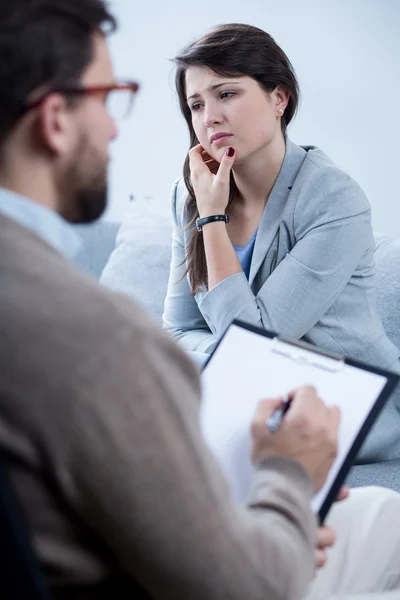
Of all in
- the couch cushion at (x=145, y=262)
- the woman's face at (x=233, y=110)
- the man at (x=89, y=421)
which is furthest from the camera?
the couch cushion at (x=145, y=262)

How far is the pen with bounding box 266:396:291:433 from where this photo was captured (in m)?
0.85

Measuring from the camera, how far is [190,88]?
1850mm

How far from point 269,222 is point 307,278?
0.20 meters

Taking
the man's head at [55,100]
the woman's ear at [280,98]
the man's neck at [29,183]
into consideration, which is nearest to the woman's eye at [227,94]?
the woman's ear at [280,98]

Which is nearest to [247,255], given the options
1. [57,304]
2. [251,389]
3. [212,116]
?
[212,116]

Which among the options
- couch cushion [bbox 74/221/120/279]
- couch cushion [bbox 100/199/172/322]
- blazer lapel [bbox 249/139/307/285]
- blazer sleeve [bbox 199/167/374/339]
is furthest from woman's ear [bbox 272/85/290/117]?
couch cushion [bbox 74/221/120/279]

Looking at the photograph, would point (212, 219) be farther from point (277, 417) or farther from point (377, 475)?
point (277, 417)

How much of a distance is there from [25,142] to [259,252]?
1.09 meters

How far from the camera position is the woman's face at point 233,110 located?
1795mm

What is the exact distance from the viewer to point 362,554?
41.8 inches

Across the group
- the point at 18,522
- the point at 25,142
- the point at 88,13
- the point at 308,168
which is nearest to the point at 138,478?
the point at 18,522

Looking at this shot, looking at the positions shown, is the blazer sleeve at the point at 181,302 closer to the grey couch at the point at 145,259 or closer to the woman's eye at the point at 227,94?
the grey couch at the point at 145,259

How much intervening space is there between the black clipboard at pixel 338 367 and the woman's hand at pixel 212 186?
81cm

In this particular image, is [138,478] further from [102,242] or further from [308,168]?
[102,242]
